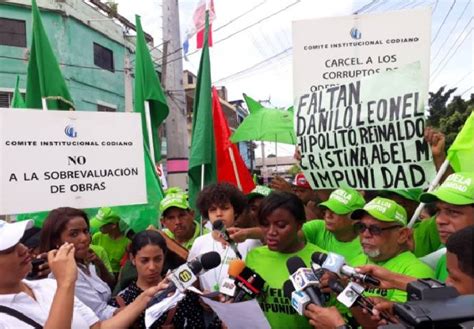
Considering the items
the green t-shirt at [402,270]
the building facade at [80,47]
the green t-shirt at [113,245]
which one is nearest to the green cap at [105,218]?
the green t-shirt at [113,245]

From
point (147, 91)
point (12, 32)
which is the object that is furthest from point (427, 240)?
point (12, 32)

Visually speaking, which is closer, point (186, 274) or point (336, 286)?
point (336, 286)

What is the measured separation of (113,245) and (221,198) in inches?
68.6

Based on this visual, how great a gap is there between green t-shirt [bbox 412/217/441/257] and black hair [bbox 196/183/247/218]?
1.26 meters

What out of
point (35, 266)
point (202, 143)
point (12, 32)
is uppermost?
point (12, 32)

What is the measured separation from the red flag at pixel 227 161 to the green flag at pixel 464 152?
279cm

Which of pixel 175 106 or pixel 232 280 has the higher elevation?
Result: pixel 175 106

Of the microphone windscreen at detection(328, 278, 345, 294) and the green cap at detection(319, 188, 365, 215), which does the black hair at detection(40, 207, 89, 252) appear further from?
the microphone windscreen at detection(328, 278, 345, 294)

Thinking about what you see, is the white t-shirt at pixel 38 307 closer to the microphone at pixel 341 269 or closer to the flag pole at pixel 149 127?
the microphone at pixel 341 269

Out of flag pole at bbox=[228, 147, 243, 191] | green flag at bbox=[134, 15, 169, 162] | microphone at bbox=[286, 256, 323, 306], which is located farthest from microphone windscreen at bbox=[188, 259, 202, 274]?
flag pole at bbox=[228, 147, 243, 191]

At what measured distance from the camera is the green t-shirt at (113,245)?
4637 millimetres

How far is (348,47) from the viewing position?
402 cm

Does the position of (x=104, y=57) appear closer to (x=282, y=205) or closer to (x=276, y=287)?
(x=282, y=205)

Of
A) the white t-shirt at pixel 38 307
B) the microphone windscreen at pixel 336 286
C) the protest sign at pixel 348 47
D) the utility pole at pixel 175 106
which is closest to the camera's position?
the microphone windscreen at pixel 336 286
